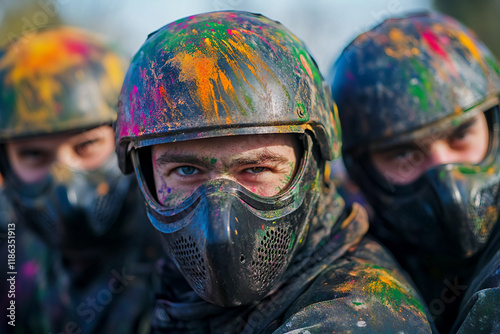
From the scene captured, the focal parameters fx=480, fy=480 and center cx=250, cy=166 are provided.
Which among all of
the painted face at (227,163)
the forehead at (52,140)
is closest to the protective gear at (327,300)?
the painted face at (227,163)

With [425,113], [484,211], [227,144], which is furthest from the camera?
[425,113]

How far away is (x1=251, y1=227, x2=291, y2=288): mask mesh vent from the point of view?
2084mm

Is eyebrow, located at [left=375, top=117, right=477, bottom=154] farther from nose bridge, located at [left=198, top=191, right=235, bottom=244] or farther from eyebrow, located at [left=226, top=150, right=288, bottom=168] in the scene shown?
nose bridge, located at [left=198, top=191, right=235, bottom=244]

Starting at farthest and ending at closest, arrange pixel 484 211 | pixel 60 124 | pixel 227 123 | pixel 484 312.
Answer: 1. pixel 60 124
2. pixel 484 211
3. pixel 227 123
4. pixel 484 312

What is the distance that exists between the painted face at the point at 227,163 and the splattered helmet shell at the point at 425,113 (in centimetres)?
101

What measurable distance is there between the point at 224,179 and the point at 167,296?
895 mm

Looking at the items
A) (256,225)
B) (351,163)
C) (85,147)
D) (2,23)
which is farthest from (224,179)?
(2,23)

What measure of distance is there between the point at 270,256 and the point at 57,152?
2278mm

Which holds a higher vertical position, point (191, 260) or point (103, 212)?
point (191, 260)

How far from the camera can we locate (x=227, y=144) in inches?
85.5
